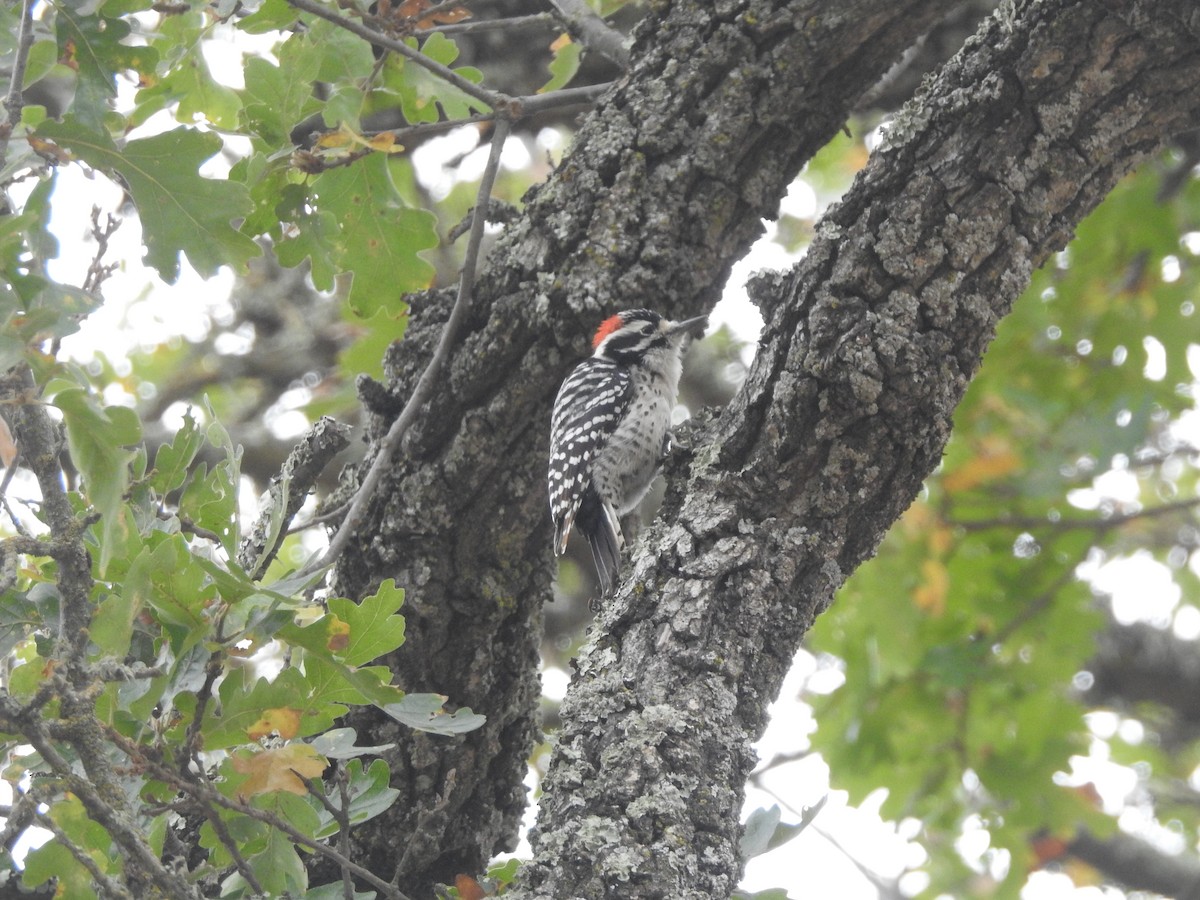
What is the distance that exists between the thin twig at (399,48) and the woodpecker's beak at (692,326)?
0.91 metres

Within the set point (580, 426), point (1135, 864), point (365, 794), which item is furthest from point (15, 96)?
point (1135, 864)

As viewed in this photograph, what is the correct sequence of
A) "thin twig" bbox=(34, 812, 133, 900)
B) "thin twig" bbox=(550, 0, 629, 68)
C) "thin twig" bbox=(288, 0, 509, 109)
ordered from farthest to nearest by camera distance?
"thin twig" bbox=(550, 0, 629, 68), "thin twig" bbox=(288, 0, 509, 109), "thin twig" bbox=(34, 812, 133, 900)

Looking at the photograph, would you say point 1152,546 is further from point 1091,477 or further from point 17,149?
point 17,149

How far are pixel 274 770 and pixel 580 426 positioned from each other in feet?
9.28

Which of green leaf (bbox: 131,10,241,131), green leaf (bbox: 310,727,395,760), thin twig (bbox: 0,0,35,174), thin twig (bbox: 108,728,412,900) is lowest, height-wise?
thin twig (bbox: 108,728,412,900)

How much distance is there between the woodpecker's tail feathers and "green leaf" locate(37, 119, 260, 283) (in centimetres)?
236

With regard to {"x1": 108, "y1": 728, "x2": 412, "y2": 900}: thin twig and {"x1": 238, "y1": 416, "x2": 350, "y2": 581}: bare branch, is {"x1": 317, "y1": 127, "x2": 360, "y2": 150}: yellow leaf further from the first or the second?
{"x1": 108, "y1": 728, "x2": 412, "y2": 900}: thin twig

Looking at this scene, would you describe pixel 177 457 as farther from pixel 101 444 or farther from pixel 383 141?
pixel 383 141

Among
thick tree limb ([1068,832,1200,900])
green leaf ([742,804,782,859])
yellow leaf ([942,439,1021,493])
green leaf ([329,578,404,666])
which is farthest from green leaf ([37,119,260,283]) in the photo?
thick tree limb ([1068,832,1200,900])

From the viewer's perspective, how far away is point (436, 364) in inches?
129

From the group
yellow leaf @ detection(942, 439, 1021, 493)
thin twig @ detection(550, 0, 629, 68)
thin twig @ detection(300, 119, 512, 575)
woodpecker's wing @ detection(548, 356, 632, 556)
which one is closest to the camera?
thin twig @ detection(300, 119, 512, 575)

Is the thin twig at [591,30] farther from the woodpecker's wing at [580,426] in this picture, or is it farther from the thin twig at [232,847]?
the thin twig at [232,847]

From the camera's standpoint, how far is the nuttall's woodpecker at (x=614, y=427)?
15.1 ft

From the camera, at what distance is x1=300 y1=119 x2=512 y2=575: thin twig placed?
10.3 ft
